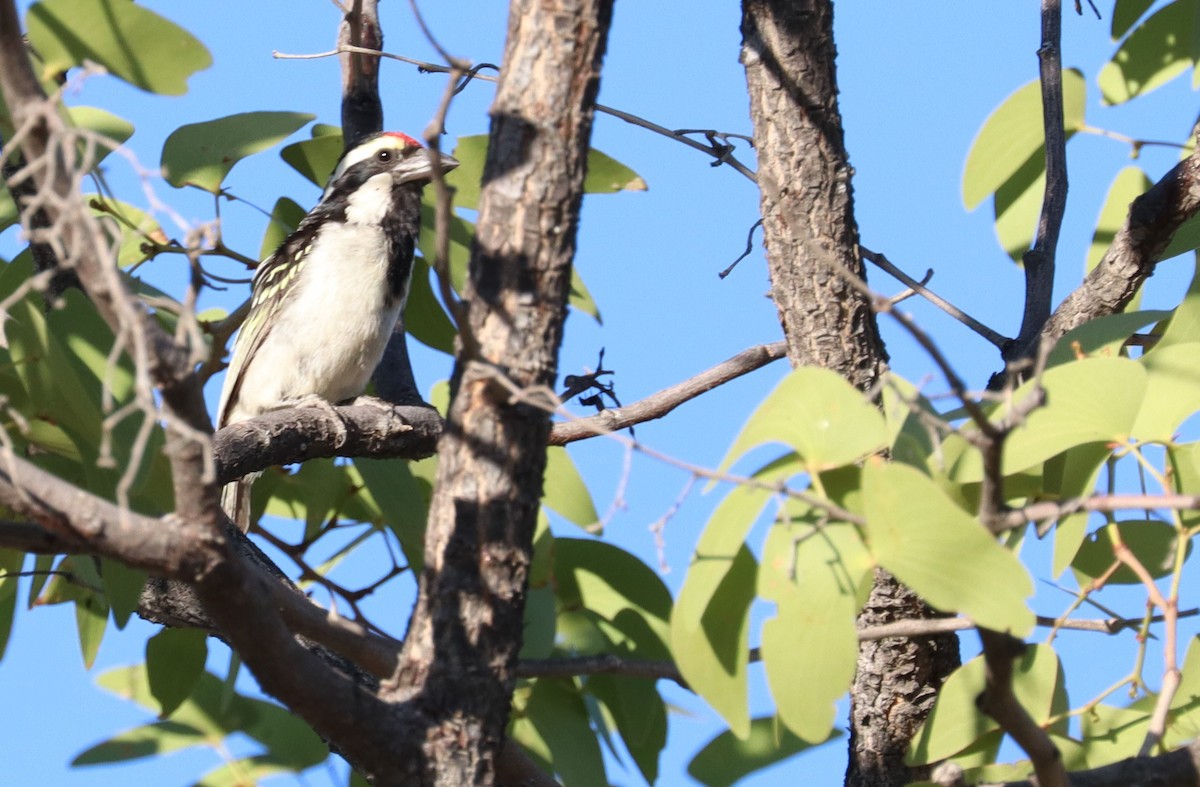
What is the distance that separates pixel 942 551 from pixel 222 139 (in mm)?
2080

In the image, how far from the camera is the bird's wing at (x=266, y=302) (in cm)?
430

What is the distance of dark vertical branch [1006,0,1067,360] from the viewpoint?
3.08 m

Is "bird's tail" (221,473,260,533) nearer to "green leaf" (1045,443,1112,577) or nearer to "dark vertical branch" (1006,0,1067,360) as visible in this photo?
"dark vertical branch" (1006,0,1067,360)

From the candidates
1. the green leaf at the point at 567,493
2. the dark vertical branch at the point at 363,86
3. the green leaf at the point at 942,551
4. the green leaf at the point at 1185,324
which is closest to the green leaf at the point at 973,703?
the green leaf at the point at 942,551

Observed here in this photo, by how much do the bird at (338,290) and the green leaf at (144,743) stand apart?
1.30 metres

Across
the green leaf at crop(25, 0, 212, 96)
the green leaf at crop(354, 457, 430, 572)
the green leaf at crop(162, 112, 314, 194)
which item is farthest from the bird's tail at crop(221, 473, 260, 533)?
the green leaf at crop(25, 0, 212, 96)

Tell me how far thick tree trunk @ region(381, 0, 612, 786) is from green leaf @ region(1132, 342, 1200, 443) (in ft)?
2.81

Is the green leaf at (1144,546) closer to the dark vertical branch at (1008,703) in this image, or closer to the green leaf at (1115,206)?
the dark vertical branch at (1008,703)

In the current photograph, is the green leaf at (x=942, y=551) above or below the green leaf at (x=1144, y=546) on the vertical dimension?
below

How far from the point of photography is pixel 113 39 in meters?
1.88

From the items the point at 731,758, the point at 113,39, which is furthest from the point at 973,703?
the point at 113,39

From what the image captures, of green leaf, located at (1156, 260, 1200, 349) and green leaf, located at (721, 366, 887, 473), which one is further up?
green leaf, located at (1156, 260, 1200, 349)

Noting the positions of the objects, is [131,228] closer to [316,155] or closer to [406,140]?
[316,155]

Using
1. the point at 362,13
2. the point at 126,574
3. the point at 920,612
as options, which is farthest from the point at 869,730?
the point at 362,13
